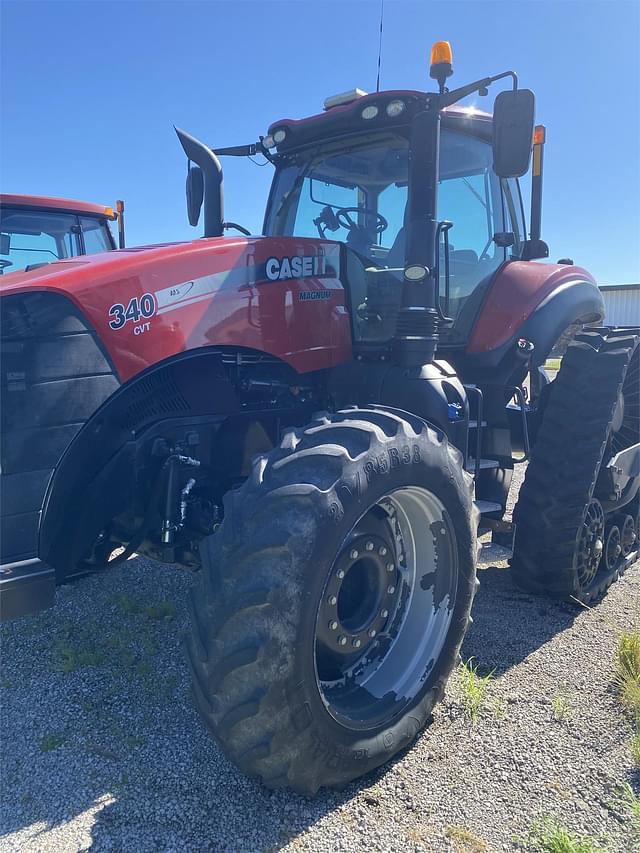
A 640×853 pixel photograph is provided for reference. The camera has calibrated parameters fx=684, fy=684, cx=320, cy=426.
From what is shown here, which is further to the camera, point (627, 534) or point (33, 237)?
point (33, 237)

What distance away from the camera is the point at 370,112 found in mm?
3232

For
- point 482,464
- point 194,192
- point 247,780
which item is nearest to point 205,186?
point 194,192

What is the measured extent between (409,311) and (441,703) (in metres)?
1.68

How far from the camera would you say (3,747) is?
2535mm

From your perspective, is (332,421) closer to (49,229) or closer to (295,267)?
(295,267)

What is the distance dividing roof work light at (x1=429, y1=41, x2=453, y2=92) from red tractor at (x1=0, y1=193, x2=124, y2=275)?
15.5ft

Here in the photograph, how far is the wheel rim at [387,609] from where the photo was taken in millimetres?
2422

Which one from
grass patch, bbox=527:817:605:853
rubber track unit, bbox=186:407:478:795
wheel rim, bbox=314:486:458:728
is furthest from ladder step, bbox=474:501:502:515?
grass patch, bbox=527:817:605:853

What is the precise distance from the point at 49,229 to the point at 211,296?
5302mm

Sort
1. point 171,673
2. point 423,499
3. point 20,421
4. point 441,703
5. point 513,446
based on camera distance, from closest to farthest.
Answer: point 20,421 → point 423,499 → point 441,703 → point 171,673 → point 513,446

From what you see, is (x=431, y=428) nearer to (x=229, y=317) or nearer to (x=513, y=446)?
(x=229, y=317)

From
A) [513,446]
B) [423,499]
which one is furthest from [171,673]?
[513,446]

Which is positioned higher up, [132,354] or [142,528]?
[132,354]

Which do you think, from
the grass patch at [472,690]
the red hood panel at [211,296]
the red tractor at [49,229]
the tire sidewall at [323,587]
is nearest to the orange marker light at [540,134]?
the red hood panel at [211,296]
